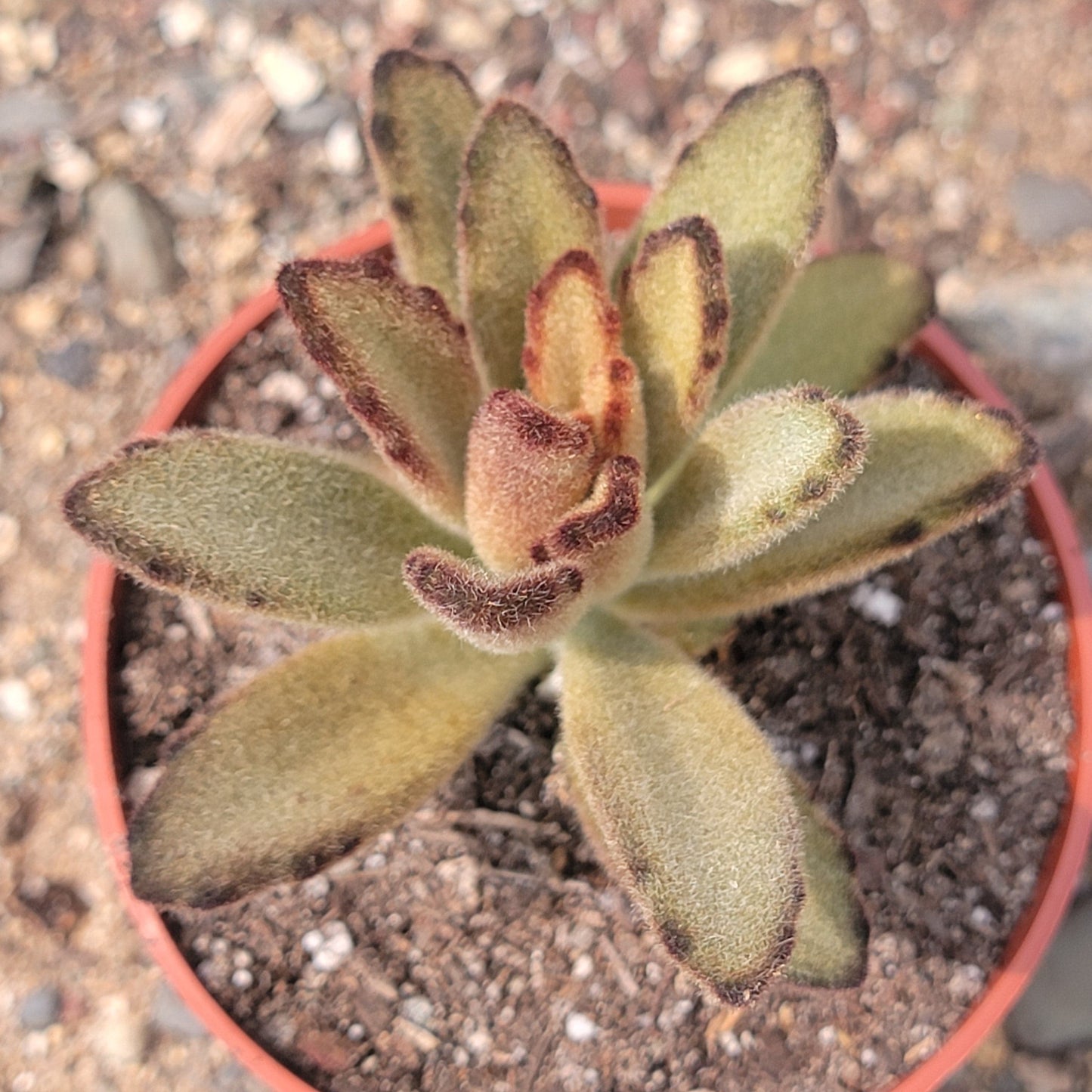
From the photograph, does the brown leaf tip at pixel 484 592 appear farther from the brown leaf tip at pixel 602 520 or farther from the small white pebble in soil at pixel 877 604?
the small white pebble in soil at pixel 877 604

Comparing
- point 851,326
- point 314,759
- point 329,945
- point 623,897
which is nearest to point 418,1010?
point 329,945

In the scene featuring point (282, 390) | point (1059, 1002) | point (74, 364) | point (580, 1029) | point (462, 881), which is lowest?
point (1059, 1002)

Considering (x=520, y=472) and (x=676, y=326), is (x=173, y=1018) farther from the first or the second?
(x=676, y=326)

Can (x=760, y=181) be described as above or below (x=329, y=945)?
above

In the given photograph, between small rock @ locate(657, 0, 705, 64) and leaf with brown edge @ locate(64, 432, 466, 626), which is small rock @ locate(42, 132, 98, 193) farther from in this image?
leaf with brown edge @ locate(64, 432, 466, 626)

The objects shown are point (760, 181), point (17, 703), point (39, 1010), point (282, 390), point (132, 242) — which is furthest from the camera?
point (132, 242)

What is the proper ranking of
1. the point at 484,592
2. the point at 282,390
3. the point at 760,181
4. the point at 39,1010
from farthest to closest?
the point at 39,1010 < the point at 282,390 < the point at 760,181 < the point at 484,592

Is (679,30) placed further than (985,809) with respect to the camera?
Yes

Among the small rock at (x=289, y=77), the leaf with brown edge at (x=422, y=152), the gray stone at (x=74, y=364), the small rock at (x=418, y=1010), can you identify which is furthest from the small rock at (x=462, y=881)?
the small rock at (x=289, y=77)

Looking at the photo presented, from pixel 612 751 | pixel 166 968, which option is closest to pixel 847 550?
pixel 612 751
